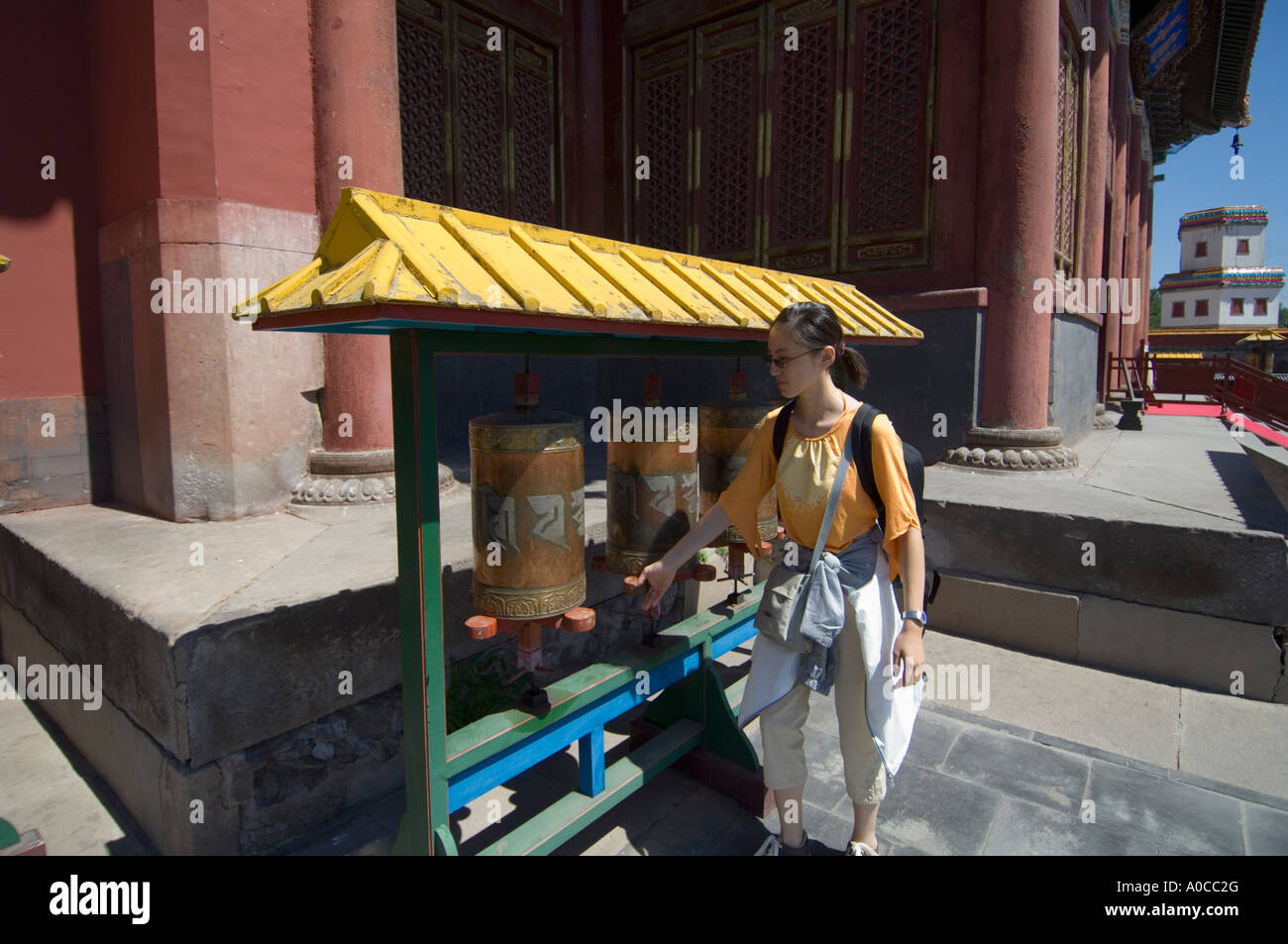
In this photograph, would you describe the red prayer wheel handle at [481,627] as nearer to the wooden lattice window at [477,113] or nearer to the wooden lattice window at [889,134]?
the wooden lattice window at [477,113]

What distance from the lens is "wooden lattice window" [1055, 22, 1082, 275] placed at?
25.6 ft

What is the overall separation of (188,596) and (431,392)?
155 centimetres

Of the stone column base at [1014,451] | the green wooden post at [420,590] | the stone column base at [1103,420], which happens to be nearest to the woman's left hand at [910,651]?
the green wooden post at [420,590]

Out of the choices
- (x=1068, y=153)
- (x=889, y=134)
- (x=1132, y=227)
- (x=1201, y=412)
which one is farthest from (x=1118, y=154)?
(x=889, y=134)

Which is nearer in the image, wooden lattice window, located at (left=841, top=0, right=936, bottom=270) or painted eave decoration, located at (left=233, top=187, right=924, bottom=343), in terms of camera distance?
painted eave decoration, located at (left=233, top=187, right=924, bottom=343)

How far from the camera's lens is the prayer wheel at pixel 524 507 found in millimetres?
2395

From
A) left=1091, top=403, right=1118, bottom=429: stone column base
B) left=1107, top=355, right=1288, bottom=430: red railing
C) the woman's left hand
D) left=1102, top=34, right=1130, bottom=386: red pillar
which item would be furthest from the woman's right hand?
left=1107, top=355, right=1288, bottom=430: red railing

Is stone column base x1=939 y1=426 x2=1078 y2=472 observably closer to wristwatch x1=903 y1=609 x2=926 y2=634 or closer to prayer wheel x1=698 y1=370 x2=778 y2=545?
prayer wheel x1=698 y1=370 x2=778 y2=545

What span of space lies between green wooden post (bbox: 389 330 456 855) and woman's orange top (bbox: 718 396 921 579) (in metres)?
1.20

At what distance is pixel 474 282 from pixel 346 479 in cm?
328

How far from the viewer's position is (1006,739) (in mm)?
3637

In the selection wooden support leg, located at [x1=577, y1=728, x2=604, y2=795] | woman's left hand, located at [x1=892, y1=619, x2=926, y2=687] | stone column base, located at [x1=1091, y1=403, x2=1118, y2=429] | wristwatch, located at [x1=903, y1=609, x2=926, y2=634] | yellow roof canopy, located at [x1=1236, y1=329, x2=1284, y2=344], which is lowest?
wooden support leg, located at [x1=577, y1=728, x2=604, y2=795]

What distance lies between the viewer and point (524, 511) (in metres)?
2.42

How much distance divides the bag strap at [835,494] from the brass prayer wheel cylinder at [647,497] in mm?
816
